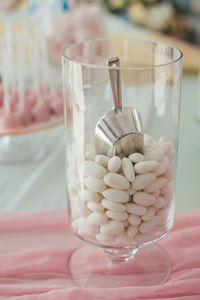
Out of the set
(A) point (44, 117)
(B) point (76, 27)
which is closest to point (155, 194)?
(A) point (44, 117)

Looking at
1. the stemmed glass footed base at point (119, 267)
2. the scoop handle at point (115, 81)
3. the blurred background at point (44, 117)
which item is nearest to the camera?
the scoop handle at point (115, 81)

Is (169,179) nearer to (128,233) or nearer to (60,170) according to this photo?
(128,233)

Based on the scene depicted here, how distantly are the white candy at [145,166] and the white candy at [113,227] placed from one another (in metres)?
0.06

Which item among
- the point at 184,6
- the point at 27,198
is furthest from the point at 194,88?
the point at 184,6

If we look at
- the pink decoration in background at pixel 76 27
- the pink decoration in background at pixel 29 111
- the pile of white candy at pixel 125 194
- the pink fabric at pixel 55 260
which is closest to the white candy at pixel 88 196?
the pile of white candy at pixel 125 194

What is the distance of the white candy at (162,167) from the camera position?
1.62ft

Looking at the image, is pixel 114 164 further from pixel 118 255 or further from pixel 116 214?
pixel 118 255

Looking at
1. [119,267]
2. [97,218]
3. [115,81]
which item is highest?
[115,81]

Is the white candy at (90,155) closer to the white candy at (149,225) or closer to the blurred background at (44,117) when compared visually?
the white candy at (149,225)

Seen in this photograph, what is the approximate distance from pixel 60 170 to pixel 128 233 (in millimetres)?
341

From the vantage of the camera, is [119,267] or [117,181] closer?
[117,181]

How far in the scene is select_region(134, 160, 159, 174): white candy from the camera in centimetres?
48

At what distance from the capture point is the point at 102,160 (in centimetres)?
48

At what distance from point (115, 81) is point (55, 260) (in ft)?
0.83
